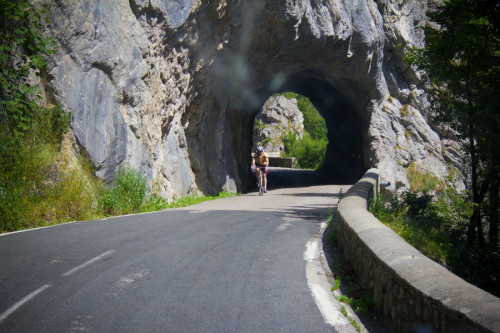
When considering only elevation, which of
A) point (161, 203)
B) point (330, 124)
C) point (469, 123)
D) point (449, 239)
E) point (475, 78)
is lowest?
point (449, 239)

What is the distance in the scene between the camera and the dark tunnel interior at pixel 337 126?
99.8ft

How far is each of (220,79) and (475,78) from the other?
11.5 meters

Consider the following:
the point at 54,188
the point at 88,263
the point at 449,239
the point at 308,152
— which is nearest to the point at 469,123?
the point at 449,239

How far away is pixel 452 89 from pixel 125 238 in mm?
11161

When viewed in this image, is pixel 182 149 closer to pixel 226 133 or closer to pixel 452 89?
pixel 226 133

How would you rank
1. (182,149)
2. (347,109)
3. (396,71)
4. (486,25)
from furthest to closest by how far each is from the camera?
(347,109) < (396,71) < (182,149) < (486,25)

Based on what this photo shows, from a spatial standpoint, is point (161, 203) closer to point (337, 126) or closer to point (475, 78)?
point (475, 78)

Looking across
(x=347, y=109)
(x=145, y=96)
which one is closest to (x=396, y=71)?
(x=347, y=109)

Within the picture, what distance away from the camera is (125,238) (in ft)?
25.7

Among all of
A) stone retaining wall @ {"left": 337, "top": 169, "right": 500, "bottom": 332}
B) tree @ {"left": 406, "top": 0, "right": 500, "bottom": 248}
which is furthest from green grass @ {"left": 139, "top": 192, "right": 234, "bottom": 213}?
tree @ {"left": 406, "top": 0, "right": 500, "bottom": 248}

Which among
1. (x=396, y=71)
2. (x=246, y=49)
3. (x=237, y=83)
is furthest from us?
(x=396, y=71)

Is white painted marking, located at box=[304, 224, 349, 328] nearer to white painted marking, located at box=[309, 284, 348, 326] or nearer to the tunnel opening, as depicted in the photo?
white painted marking, located at box=[309, 284, 348, 326]

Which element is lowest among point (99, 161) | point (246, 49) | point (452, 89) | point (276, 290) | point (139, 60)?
point (276, 290)

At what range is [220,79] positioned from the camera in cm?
2088
